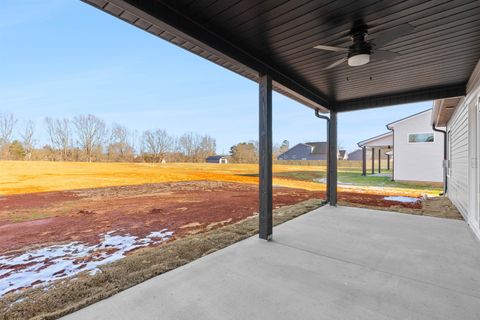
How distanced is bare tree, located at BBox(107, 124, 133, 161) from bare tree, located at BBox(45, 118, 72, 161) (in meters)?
2.14

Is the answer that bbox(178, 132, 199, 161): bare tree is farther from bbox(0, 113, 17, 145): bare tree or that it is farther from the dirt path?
the dirt path

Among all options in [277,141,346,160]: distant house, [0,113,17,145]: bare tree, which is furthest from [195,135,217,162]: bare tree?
[277,141,346,160]: distant house

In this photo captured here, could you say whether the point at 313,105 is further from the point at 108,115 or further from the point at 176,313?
the point at 108,115

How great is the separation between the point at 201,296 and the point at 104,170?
501 inches

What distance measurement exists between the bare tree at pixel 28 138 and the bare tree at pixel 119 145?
3.96 meters

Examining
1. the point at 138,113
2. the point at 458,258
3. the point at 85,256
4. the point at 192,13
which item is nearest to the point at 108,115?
the point at 138,113

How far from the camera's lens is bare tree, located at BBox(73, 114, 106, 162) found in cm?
1267

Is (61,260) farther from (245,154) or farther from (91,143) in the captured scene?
(245,154)

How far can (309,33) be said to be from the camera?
2.28m

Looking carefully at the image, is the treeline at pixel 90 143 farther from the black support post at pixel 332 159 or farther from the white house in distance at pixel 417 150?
the white house in distance at pixel 417 150

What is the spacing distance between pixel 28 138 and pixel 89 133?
12.1 ft

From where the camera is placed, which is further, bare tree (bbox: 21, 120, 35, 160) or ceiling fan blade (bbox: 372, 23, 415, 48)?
bare tree (bbox: 21, 120, 35, 160)

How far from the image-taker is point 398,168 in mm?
11211

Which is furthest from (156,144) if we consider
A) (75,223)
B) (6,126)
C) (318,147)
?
(318,147)
